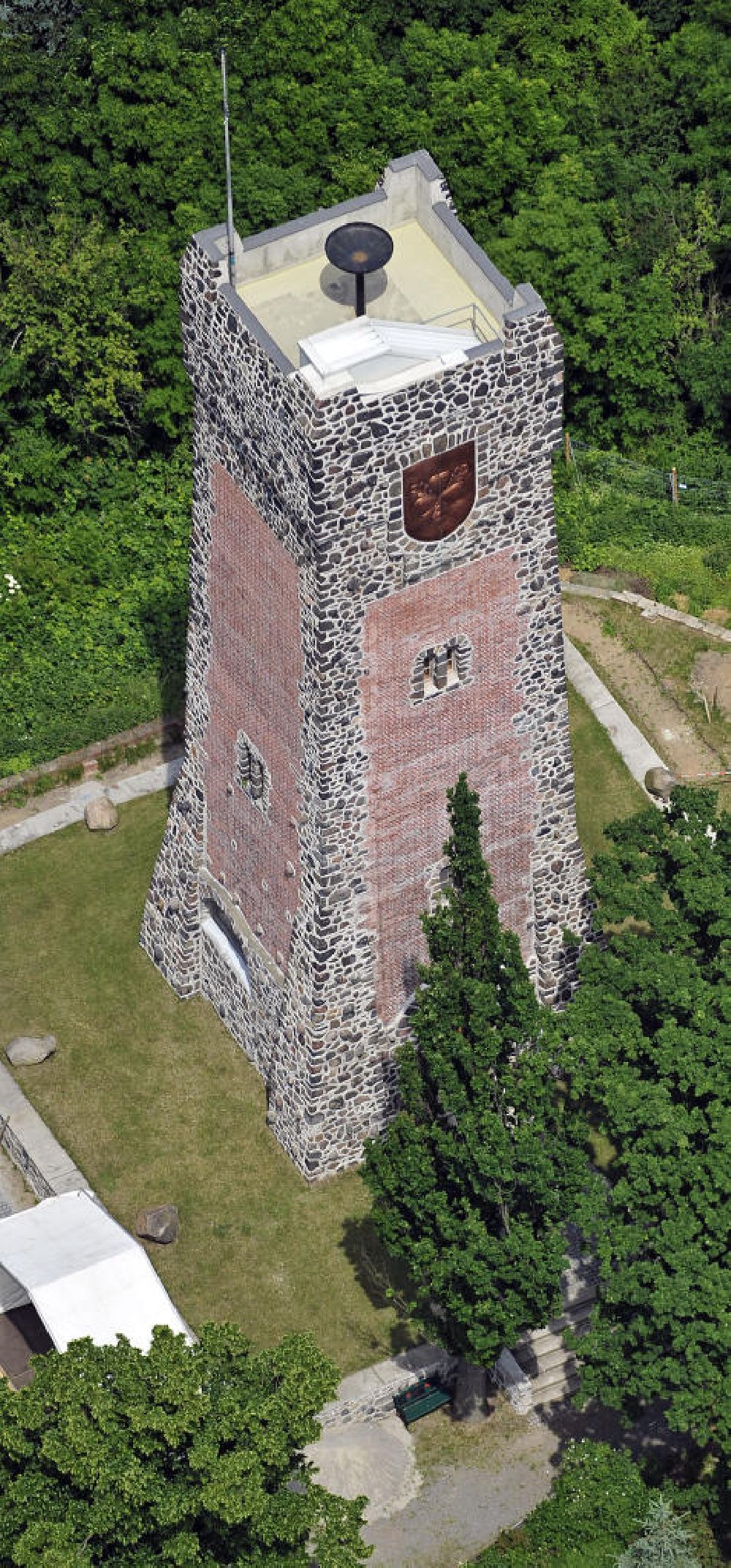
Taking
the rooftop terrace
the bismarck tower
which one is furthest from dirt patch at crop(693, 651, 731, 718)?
the rooftop terrace

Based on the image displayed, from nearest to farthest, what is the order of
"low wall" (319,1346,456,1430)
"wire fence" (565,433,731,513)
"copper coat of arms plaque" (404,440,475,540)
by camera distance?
"copper coat of arms plaque" (404,440,475,540) → "low wall" (319,1346,456,1430) → "wire fence" (565,433,731,513)

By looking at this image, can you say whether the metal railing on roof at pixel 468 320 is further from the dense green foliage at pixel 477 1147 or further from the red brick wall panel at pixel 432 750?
the dense green foliage at pixel 477 1147

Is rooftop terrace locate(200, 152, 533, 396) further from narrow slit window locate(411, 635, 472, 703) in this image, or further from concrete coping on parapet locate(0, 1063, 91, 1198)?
concrete coping on parapet locate(0, 1063, 91, 1198)

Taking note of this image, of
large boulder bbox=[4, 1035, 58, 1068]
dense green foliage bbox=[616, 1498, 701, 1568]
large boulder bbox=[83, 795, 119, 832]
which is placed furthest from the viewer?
large boulder bbox=[83, 795, 119, 832]

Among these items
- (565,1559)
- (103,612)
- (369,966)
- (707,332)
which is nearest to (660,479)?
(707,332)

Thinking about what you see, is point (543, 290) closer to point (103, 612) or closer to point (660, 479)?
point (660, 479)

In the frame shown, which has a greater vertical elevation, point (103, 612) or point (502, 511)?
point (103, 612)
